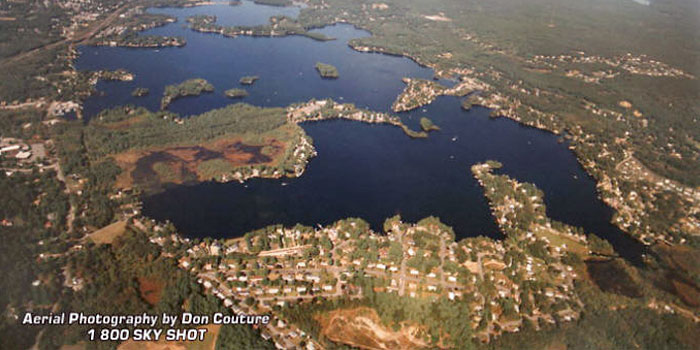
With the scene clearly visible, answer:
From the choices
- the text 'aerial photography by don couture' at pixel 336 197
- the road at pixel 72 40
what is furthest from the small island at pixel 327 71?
the road at pixel 72 40

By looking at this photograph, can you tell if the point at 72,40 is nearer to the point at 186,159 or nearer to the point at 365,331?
the point at 186,159

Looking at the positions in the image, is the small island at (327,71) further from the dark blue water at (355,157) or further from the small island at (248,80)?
the small island at (248,80)

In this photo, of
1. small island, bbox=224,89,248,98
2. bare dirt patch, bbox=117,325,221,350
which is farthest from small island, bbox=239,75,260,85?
bare dirt patch, bbox=117,325,221,350

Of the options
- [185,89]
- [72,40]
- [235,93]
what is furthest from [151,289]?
[72,40]

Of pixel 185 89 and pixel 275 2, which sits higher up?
pixel 275 2

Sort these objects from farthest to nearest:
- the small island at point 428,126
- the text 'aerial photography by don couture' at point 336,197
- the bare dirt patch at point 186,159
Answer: the small island at point 428,126, the bare dirt patch at point 186,159, the text 'aerial photography by don couture' at point 336,197

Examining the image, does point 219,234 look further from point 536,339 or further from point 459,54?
point 459,54

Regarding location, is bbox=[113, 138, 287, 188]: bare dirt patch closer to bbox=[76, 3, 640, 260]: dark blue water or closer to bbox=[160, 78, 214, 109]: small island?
bbox=[76, 3, 640, 260]: dark blue water
